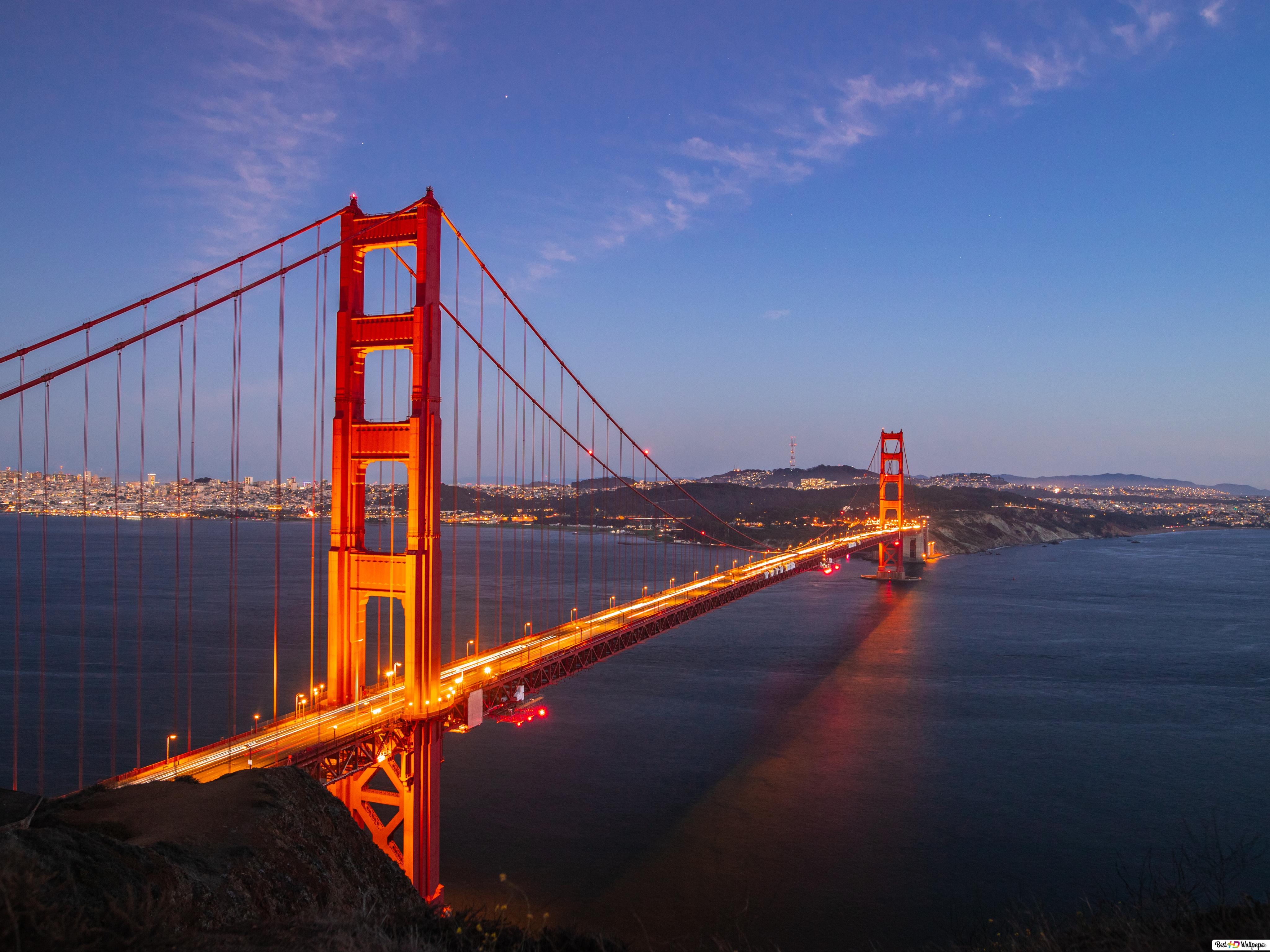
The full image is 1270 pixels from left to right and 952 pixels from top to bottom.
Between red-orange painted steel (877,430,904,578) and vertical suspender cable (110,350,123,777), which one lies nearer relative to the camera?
vertical suspender cable (110,350,123,777)

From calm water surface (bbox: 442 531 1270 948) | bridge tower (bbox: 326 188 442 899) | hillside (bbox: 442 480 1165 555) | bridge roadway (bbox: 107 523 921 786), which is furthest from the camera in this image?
hillside (bbox: 442 480 1165 555)

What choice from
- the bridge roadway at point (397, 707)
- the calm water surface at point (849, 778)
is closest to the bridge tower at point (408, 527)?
the bridge roadway at point (397, 707)

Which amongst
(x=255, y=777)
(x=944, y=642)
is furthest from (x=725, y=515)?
(x=255, y=777)

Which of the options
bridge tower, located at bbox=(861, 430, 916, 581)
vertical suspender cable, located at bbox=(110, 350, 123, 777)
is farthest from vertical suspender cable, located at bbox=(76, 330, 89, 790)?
bridge tower, located at bbox=(861, 430, 916, 581)

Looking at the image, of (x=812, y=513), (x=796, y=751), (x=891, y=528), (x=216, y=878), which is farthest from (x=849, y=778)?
(x=812, y=513)

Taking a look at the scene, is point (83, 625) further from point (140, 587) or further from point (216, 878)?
point (216, 878)

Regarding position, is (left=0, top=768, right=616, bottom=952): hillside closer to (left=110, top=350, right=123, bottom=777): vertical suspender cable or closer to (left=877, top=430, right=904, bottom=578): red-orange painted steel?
(left=110, top=350, right=123, bottom=777): vertical suspender cable
